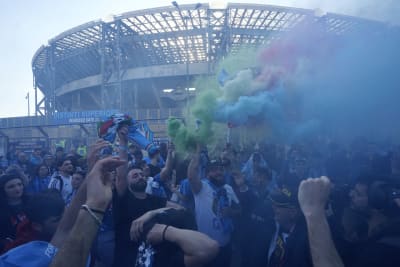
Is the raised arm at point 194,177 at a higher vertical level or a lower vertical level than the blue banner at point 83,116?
lower

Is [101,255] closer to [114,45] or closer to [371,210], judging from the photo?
[371,210]

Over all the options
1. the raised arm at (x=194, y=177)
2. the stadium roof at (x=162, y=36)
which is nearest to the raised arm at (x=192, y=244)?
the raised arm at (x=194, y=177)

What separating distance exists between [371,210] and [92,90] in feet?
116

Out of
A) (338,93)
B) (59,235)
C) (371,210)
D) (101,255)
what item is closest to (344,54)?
(338,93)

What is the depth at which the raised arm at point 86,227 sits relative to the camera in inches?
53.9

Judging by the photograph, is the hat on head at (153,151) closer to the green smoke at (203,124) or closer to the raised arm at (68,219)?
the green smoke at (203,124)

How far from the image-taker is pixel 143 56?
1200 inches

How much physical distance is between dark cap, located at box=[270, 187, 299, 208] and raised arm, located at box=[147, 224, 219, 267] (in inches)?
44.5

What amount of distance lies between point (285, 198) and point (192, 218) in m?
0.98

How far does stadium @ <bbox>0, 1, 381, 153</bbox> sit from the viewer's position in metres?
22.6

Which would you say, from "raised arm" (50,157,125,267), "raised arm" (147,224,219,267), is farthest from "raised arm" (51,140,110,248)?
"raised arm" (147,224,219,267)

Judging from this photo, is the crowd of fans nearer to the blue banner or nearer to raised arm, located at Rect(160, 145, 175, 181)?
raised arm, located at Rect(160, 145, 175, 181)

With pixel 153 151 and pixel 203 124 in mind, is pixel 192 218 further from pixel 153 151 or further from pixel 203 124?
pixel 153 151

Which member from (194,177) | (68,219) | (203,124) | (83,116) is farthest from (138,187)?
(83,116)
